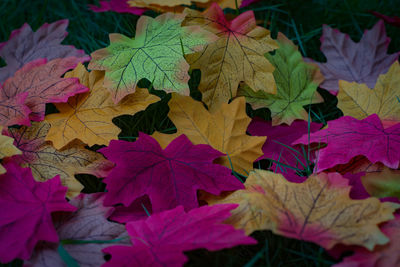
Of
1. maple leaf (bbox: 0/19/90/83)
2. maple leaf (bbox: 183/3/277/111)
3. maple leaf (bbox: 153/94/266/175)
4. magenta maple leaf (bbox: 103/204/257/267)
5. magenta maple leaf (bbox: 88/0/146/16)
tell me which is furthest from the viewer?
magenta maple leaf (bbox: 88/0/146/16)

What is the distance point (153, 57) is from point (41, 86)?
11.9 inches

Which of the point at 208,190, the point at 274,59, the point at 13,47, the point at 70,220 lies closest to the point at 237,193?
the point at 208,190

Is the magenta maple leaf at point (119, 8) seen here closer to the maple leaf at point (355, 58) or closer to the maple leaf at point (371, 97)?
the maple leaf at point (355, 58)

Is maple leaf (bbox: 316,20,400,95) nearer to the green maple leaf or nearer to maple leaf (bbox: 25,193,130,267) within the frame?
the green maple leaf

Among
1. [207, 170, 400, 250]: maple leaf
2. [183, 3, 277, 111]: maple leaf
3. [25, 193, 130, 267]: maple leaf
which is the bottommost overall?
[25, 193, 130, 267]: maple leaf

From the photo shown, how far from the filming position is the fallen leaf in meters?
0.82

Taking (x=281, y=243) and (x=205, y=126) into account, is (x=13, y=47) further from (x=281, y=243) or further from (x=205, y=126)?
(x=281, y=243)

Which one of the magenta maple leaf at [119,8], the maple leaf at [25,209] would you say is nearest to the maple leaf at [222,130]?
the maple leaf at [25,209]

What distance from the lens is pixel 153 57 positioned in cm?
99

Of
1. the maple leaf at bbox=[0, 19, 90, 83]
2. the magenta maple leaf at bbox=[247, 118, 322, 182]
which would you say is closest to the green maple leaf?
the magenta maple leaf at bbox=[247, 118, 322, 182]

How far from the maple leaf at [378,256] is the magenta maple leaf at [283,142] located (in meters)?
0.24

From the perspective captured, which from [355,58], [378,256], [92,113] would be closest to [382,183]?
[378,256]

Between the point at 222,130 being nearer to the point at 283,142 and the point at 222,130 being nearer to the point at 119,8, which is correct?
the point at 283,142

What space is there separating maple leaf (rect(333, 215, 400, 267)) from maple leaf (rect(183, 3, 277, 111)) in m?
0.48
